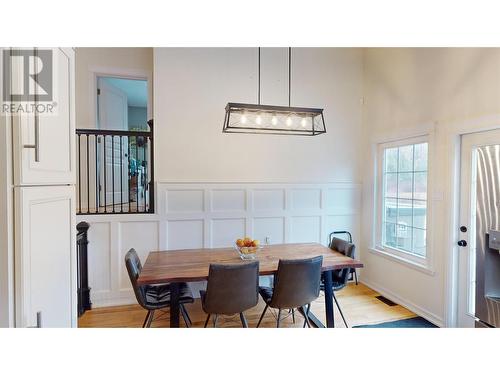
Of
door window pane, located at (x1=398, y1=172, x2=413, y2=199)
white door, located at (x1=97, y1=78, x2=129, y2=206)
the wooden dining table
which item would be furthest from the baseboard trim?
white door, located at (x1=97, y1=78, x2=129, y2=206)

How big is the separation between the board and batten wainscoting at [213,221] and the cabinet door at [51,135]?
7.17 ft

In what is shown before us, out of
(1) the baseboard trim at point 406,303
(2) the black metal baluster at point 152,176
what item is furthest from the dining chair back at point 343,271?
(2) the black metal baluster at point 152,176

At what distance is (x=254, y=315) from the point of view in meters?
3.10

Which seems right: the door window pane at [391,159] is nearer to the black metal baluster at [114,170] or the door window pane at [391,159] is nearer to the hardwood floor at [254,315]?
the hardwood floor at [254,315]

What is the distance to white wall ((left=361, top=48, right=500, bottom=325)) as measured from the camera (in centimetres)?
247

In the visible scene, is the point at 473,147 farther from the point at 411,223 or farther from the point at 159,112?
the point at 159,112

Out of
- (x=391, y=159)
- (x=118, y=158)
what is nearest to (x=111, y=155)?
(x=118, y=158)

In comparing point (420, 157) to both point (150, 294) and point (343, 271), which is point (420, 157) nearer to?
point (343, 271)

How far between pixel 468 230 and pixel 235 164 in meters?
2.69

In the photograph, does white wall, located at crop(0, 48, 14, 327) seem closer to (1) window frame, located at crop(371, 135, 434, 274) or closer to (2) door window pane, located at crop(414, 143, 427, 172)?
(1) window frame, located at crop(371, 135, 434, 274)

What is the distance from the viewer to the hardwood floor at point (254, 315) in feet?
9.43

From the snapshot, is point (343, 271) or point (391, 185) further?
point (391, 185)

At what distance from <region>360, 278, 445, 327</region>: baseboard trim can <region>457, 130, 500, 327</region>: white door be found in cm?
22
